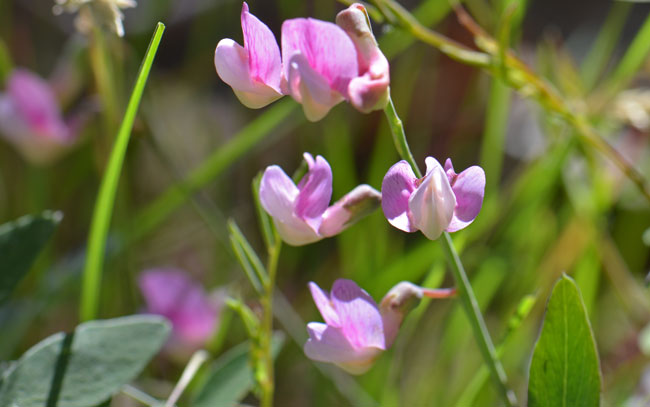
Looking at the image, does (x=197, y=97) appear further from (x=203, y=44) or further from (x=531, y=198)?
(x=531, y=198)

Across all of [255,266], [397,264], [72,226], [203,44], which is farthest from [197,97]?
[255,266]

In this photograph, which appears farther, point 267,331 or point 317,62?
point 267,331

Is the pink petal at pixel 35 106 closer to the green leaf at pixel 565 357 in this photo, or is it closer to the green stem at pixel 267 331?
the green stem at pixel 267 331

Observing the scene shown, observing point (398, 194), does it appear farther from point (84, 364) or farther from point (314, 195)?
point (84, 364)

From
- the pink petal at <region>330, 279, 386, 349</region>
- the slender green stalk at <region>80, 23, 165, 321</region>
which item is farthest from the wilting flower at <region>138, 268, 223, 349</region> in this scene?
the pink petal at <region>330, 279, 386, 349</region>

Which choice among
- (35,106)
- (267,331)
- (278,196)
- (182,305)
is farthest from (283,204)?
(35,106)

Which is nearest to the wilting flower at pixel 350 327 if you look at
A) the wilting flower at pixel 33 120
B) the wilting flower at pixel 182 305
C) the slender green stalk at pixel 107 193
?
the slender green stalk at pixel 107 193
